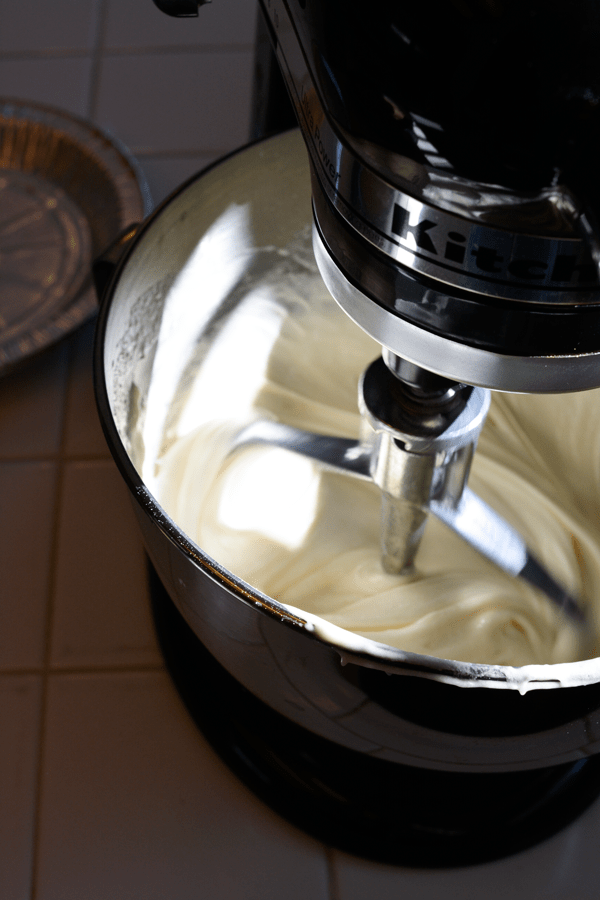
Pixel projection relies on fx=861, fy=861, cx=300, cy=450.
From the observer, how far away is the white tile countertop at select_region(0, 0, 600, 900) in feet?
1.46

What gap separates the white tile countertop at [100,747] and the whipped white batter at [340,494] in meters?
0.07

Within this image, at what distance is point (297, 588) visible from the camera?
20.1 inches

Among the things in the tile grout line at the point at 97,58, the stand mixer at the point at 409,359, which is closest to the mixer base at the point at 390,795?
the stand mixer at the point at 409,359

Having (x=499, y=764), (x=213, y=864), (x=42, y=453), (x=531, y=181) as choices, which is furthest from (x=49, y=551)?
(x=531, y=181)

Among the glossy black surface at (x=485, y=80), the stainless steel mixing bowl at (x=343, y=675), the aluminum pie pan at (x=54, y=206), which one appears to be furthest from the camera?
the aluminum pie pan at (x=54, y=206)

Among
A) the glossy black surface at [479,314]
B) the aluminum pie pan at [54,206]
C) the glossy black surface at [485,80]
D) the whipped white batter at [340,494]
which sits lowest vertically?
the whipped white batter at [340,494]

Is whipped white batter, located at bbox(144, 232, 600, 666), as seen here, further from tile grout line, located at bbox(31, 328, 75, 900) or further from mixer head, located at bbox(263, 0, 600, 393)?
mixer head, located at bbox(263, 0, 600, 393)

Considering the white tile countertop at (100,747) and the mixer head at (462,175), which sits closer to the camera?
the mixer head at (462,175)

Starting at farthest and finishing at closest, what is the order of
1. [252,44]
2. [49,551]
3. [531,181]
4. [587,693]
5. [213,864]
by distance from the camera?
1. [252,44]
2. [49,551]
3. [213,864]
4. [587,693]
5. [531,181]

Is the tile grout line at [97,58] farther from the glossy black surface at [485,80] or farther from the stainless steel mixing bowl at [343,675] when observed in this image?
the glossy black surface at [485,80]

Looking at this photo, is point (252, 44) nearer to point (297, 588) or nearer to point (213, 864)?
point (297, 588)

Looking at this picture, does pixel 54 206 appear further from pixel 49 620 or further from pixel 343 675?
Result: pixel 343 675

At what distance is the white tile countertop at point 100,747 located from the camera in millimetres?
446

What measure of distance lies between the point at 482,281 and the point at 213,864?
35 centimetres
